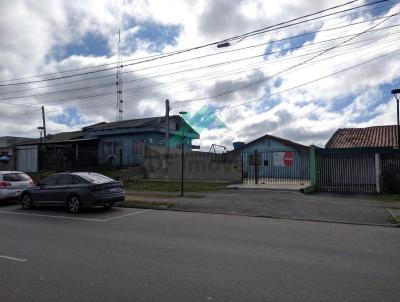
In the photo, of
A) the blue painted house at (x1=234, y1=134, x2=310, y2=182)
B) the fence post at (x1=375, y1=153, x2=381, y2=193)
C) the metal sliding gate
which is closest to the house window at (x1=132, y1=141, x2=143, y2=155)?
the blue painted house at (x1=234, y1=134, x2=310, y2=182)

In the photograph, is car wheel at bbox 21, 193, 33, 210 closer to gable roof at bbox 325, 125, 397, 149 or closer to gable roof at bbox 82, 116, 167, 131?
gable roof at bbox 82, 116, 167, 131

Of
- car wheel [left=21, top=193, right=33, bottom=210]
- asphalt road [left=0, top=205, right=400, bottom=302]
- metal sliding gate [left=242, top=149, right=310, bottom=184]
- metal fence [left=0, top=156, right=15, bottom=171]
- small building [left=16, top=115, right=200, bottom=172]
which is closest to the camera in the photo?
asphalt road [left=0, top=205, right=400, bottom=302]

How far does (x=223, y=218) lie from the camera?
12.0m

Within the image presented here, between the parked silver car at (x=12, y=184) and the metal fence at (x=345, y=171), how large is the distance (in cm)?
1460

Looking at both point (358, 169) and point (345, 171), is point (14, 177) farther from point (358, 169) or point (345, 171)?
point (358, 169)

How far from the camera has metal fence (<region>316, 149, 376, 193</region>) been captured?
1978 cm

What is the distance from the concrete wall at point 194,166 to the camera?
24.8 meters

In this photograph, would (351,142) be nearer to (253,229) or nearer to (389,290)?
(253,229)

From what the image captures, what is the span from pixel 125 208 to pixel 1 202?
6454 mm

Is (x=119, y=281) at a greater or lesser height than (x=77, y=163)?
lesser

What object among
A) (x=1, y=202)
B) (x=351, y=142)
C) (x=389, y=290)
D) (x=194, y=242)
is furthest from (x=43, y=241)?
(x=351, y=142)

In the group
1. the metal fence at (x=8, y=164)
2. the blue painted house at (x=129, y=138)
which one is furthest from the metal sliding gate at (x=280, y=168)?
the metal fence at (x=8, y=164)

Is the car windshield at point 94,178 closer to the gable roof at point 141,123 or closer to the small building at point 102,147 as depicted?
the small building at point 102,147

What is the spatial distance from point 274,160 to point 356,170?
534cm
